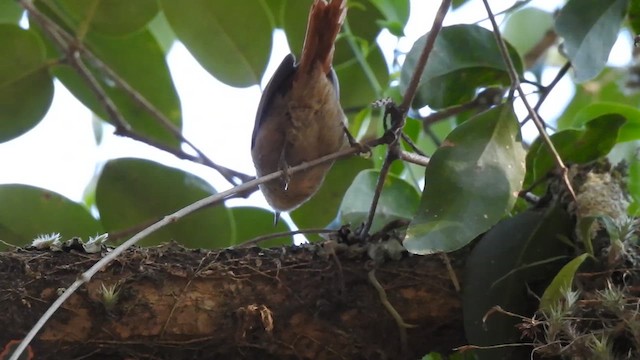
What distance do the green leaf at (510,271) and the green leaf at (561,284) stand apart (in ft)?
0.25

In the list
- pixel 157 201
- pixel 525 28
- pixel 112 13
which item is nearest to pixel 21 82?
pixel 112 13

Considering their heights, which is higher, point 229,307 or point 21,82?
point 21,82

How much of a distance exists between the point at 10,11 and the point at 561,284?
1.16m

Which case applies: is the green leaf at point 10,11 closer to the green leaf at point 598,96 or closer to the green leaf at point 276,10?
the green leaf at point 276,10

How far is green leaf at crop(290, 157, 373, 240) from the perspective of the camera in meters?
1.55

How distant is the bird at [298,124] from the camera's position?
1.47 metres

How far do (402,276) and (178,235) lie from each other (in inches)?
18.4

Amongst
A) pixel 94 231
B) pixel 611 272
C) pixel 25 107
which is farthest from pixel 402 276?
pixel 25 107

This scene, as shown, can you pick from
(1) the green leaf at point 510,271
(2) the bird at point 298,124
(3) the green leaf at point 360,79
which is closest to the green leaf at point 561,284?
(1) the green leaf at point 510,271

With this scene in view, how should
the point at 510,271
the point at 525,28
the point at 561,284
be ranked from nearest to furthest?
1. the point at 561,284
2. the point at 510,271
3. the point at 525,28

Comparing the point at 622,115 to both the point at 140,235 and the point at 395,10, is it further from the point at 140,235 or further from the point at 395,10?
the point at 140,235

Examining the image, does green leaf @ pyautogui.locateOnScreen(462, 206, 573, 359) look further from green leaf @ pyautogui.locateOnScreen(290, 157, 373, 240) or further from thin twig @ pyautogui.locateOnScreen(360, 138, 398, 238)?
green leaf @ pyautogui.locateOnScreen(290, 157, 373, 240)

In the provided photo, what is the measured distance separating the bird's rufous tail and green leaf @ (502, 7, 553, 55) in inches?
26.0

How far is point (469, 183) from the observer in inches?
38.0
